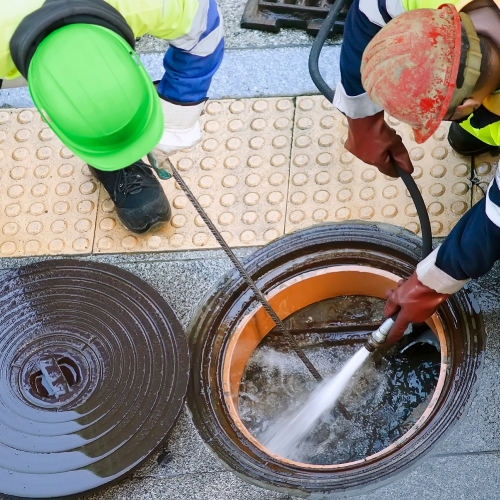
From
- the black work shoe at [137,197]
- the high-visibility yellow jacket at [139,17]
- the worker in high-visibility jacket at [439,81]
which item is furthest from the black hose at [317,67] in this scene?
the black work shoe at [137,197]

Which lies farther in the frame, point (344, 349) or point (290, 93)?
point (290, 93)

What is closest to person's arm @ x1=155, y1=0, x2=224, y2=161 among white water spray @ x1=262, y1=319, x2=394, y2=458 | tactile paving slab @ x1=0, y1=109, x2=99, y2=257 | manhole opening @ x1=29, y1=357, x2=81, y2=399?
tactile paving slab @ x1=0, y1=109, x2=99, y2=257

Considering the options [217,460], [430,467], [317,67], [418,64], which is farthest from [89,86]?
[430,467]

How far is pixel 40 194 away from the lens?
3.29 m

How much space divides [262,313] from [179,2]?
1385 mm

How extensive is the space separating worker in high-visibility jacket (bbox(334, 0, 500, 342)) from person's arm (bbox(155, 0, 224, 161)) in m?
0.58

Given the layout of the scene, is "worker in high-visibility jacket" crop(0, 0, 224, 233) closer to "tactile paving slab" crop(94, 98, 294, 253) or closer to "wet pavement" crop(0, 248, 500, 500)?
"tactile paving slab" crop(94, 98, 294, 253)

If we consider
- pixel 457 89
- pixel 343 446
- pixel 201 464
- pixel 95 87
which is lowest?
pixel 343 446

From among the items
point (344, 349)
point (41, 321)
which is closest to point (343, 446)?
point (344, 349)

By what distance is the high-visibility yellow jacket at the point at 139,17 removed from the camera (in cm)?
212

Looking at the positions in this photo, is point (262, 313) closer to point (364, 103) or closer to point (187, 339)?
point (187, 339)

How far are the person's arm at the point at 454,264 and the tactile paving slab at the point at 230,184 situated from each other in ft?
2.45

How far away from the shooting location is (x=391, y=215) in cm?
300

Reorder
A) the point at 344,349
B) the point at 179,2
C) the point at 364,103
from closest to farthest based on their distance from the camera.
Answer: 1. the point at 179,2
2. the point at 364,103
3. the point at 344,349
